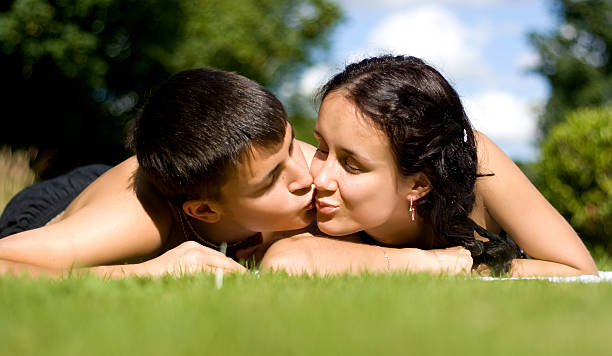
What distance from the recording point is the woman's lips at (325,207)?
404cm

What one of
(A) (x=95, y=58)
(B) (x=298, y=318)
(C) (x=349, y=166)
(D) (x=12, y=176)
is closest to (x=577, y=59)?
(A) (x=95, y=58)

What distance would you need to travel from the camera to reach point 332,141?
4035 mm

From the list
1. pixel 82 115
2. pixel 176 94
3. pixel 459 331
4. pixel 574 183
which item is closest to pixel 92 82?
pixel 82 115

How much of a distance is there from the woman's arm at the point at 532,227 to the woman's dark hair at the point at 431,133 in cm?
14

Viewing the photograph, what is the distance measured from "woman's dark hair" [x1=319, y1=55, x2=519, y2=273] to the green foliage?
5.42 metres

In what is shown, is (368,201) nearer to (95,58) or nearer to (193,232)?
(193,232)

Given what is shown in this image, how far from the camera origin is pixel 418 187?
4.32 m

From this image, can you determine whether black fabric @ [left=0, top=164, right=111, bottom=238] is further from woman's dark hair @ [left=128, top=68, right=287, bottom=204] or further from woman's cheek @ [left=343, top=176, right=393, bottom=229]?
woman's cheek @ [left=343, top=176, right=393, bottom=229]

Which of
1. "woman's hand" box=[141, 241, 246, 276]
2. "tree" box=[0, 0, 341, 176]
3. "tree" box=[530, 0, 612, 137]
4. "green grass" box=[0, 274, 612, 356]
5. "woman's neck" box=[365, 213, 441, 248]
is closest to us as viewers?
"green grass" box=[0, 274, 612, 356]

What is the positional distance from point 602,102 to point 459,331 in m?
33.9

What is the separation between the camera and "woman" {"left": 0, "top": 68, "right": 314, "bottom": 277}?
3.56 m

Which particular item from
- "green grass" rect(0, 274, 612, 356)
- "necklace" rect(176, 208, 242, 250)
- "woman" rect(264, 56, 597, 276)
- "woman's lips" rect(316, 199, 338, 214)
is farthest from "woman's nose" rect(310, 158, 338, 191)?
"green grass" rect(0, 274, 612, 356)

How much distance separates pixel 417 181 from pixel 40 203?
3.49 meters

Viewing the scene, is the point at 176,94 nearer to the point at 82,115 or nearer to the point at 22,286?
the point at 22,286
